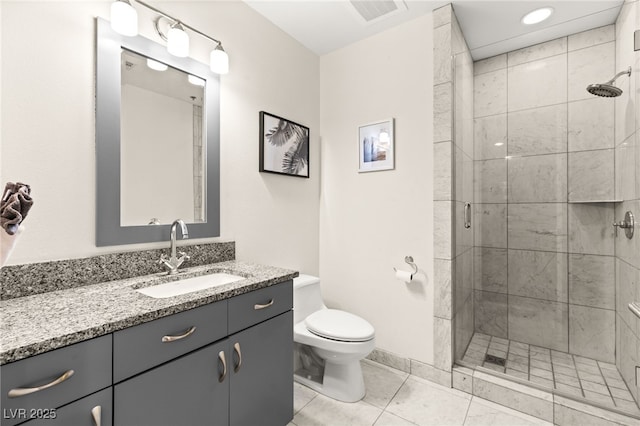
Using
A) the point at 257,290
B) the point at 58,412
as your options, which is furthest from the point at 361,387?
the point at 58,412

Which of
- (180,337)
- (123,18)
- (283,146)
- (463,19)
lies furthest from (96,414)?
(463,19)

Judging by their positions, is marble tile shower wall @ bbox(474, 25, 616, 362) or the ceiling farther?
marble tile shower wall @ bbox(474, 25, 616, 362)

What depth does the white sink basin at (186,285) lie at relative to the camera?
135 cm

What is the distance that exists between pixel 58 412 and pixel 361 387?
5.19 ft

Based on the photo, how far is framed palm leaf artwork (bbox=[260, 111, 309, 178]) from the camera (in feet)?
6.83

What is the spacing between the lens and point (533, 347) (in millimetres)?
2473

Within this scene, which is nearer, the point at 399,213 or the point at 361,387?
the point at 361,387

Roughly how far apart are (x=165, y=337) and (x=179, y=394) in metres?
0.23

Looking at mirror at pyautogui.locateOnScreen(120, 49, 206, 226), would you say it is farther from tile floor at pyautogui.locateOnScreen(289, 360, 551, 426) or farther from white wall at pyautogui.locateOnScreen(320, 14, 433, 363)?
tile floor at pyautogui.locateOnScreen(289, 360, 551, 426)

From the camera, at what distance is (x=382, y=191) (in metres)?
2.31

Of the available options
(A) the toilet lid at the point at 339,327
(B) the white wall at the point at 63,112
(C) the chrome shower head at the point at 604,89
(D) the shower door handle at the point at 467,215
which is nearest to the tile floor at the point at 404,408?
(A) the toilet lid at the point at 339,327

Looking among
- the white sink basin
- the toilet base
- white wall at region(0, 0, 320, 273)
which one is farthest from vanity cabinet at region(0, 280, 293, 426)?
white wall at region(0, 0, 320, 273)

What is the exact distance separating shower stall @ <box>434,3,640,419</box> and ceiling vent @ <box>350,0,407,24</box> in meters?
0.32

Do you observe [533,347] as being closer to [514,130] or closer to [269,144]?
[514,130]
